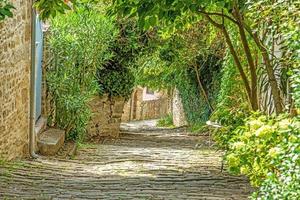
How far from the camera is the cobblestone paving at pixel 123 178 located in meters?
5.28

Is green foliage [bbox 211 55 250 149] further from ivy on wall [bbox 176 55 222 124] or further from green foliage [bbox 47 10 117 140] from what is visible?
ivy on wall [bbox 176 55 222 124]

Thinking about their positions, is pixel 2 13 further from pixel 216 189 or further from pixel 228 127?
pixel 228 127

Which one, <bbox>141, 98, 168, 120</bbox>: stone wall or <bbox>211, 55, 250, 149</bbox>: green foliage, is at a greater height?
<bbox>211, 55, 250, 149</bbox>: green foliage

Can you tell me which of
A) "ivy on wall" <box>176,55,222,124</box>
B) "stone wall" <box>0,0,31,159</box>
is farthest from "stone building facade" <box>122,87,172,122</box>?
"stone wall" <box>0,0,31,159</box>

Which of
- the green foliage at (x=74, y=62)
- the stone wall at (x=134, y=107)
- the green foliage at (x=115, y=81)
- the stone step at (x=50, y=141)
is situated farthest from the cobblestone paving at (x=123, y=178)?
the stone wall at (x=134, y=107)

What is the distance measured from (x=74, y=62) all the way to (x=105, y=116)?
3.30 meters

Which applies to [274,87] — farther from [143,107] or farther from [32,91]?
[143,107]

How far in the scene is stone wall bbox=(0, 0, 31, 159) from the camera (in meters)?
6.44

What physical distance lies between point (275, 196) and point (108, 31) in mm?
7829

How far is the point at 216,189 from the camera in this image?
5.67 meters

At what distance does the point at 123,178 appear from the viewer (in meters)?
6.33

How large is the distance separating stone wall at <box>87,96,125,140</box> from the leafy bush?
7.94 m

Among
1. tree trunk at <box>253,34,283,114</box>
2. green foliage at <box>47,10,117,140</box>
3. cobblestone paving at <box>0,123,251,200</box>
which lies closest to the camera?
cobblestone paving at <box>0,123,251,200</box>

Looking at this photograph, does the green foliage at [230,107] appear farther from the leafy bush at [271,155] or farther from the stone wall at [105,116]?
the stone wall at [105,116]
